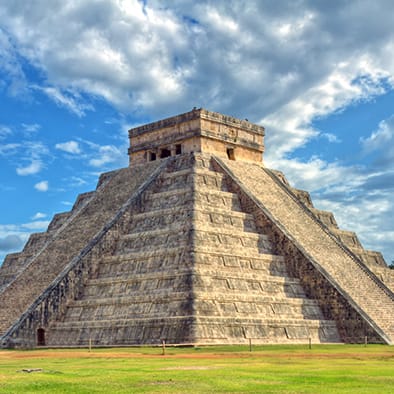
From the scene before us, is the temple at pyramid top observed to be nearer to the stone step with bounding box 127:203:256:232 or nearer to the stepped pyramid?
the stepped pyramid

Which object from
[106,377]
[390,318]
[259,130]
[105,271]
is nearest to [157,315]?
[105,271]

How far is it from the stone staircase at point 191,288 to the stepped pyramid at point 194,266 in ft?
0.18

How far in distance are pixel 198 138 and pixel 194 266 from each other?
11660 millimetres

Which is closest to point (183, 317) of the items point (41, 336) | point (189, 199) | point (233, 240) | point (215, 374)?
point (233, 240)

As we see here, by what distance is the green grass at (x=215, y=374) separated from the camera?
10859 millimetres

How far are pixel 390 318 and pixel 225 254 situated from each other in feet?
24.1

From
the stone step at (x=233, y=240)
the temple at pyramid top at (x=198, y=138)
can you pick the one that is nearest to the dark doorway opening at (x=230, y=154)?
the temple at pyramid top at (x=198, y=138)

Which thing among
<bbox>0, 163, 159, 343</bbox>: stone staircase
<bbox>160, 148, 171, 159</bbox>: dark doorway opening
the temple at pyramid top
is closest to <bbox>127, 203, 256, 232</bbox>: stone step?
<bbox>0, 163, 159, 343</bbox>: stone staircase

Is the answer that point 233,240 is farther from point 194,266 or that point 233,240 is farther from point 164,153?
point 164,153

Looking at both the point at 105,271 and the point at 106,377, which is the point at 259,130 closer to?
the point at 105,271

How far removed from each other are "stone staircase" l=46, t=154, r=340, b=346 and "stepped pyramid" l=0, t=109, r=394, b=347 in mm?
55

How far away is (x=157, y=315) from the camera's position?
80.9 feet

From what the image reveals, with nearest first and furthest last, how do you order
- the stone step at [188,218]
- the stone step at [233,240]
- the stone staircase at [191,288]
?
the stone staircase at [191,288] → the stone step at [233,240] → the stone step at [188,218]

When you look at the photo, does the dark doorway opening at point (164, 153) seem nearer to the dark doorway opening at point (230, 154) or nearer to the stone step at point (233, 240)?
the dark doorway opening at point (230, 154)
